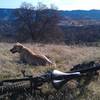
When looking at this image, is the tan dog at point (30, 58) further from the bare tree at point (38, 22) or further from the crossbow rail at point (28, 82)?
the bare tree at point (38, 22)

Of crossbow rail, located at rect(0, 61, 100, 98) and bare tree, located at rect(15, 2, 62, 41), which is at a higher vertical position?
crossbow rail, located at rect(0, 61, 100, 98)

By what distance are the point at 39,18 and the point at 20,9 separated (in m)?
3.88

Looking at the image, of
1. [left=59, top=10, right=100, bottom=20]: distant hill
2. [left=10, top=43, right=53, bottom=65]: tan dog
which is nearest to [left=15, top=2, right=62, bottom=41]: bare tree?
[left=10, top=43, right=53, bottom=65]: tan dog

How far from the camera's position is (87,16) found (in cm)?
17688

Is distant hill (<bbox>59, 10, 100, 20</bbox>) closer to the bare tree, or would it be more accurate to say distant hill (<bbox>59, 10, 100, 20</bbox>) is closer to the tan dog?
the bare tree

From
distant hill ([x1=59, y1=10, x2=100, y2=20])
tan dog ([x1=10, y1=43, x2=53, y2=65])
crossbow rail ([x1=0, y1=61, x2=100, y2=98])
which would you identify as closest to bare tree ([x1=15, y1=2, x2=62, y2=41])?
tan dog ([x1=10, y1=43, x2=53, y2=65])

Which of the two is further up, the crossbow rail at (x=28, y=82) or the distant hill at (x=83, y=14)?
the crossbow rail at (x=28, y=82)

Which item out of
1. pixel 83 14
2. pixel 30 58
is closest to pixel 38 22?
pixel 30 58

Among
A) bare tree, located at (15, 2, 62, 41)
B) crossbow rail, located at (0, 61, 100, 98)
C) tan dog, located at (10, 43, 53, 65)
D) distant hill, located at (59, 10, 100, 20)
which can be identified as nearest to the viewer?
crossbow rail, located at (0, 61, 100, 98)

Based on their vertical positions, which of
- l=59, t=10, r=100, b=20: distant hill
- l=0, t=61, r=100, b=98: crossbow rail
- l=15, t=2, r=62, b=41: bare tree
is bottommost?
l=59, t=10, r=100, b=20: distant hill

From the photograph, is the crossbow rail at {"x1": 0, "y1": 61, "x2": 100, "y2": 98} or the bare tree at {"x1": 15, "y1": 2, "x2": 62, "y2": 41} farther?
the bare tree at {"x1": 15, "y1": 2, "x2": 62, "y2": 41}

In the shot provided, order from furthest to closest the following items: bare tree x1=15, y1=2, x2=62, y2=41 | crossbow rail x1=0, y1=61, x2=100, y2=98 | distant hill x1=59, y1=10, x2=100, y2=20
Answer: distant hill x1=59, y1=10, x2=100, y2=20 → bare tree x1=15, y1=2, x2=62, y2=41 → crossbow rail x1=0, y1=61, x2=100, y2=98

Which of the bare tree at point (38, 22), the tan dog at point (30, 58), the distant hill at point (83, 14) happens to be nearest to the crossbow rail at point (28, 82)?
the tan dog at point (30, 58)

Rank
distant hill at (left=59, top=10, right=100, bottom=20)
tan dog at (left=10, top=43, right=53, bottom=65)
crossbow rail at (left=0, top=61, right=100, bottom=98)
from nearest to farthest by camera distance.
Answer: crossbow rail at (left=0, top=61, right=100, bottom=98) < tan dog at (left=10, top=43, right=53, bottom=65) < distant hill at (left=59, top=10, right=100, bottom=20)
